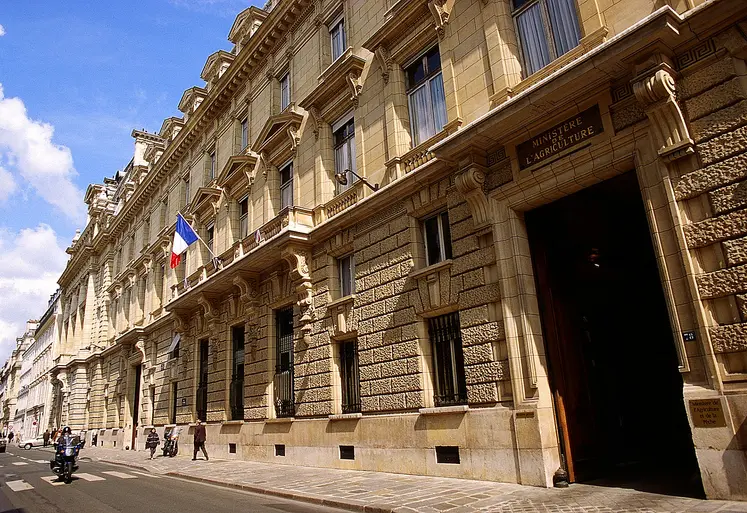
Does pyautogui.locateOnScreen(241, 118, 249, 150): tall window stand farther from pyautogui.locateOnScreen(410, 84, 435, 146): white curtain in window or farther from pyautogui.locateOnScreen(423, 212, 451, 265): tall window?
pyautogui.locateOnScreen(423, 212, 451, 265): tall window

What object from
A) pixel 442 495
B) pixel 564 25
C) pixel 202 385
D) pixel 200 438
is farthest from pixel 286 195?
pixel 442 495

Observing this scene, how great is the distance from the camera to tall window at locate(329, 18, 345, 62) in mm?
17609

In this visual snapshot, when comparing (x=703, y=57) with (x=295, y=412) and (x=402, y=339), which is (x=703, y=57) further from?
(x=295, y=412)

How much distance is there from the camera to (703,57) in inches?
323

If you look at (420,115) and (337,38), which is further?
(337,38)

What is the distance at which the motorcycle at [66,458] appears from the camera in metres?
14.5

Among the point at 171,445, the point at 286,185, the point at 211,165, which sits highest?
the point at 211,165

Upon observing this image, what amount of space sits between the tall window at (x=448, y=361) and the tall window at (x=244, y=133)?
1474 centimetres

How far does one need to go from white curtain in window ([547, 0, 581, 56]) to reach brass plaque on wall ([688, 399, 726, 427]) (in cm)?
727

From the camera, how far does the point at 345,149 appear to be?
55.0ft

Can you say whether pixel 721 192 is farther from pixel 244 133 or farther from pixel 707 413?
pixel 244 133

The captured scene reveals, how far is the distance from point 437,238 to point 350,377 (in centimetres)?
504

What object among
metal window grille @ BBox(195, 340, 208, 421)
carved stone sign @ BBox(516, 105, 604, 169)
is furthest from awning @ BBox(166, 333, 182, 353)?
carved stone sign @ BBox(516, 105, 604, 169)

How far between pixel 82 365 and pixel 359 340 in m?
39.2
